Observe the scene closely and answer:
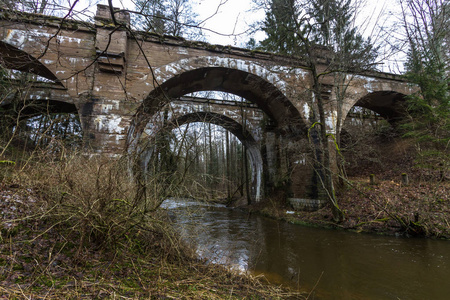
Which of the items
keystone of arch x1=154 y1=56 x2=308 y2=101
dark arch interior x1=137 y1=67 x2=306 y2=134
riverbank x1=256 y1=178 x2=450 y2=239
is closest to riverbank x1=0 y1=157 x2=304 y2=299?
riverbank x1=256 y1=178 x2=450 y2=239

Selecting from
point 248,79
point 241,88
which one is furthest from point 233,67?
point 241,88

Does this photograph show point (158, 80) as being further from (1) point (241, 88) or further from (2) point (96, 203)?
(2) point (96, 203)

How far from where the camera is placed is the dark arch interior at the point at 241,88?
9672mm

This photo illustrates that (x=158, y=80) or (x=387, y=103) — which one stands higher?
(x=387, y=103)

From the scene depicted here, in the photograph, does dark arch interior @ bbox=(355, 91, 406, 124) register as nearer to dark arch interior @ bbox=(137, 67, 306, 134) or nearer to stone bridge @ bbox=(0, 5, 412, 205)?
stone bridge @ bbox=(0, 5, 412, 205)

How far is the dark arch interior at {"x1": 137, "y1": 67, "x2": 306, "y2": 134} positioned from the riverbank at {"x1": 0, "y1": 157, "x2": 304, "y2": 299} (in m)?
6.33

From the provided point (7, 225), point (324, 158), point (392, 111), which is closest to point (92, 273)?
point (7, 225)

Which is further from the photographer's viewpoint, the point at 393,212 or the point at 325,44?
the point at 325,44

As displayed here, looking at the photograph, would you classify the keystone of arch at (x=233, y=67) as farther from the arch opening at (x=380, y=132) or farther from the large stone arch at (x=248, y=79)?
the arch opening at (x=380, y=132)

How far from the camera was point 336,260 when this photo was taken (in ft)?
15.8

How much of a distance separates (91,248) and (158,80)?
22.4 ft

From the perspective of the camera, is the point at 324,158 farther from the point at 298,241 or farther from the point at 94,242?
the point at 94,242

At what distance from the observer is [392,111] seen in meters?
14.7

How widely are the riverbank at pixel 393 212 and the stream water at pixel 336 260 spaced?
433 mm
